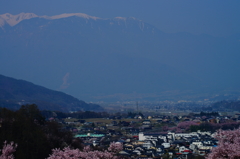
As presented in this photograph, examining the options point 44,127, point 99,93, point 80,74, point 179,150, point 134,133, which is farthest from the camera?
point 80,74

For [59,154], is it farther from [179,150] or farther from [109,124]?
[109,124]

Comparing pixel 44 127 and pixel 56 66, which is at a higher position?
pixel 56 66

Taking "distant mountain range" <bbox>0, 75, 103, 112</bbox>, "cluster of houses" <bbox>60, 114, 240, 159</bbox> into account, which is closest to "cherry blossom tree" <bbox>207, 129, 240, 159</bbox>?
"cluster of houses" <bbox>60, 114, 240, 159</bbox>

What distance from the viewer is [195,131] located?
5581 cm

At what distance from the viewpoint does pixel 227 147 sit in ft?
49.7

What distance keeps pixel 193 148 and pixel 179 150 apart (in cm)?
160

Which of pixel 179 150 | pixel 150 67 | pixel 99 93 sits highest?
pixel 150 67

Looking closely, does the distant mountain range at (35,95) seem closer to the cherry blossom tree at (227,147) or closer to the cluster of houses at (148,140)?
the cluster of houses at (148,140)

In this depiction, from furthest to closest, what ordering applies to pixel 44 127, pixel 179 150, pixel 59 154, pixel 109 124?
pixel 109 124 < pixel 179 150 < pixel 44 127 < pixel 59 154

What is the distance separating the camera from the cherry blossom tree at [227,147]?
583 inches

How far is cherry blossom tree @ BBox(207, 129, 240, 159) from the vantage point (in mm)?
14812

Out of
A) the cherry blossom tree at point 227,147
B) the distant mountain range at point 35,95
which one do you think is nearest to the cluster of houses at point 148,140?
the cherry blossom tree at point 227,147

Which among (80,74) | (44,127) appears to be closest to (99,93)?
(80,74)

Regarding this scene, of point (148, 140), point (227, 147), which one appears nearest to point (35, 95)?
point (148, 140)
